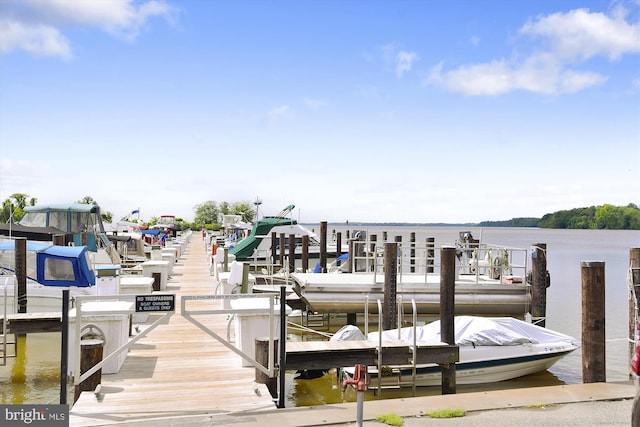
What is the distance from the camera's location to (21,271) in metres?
16.1

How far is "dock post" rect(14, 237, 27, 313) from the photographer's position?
1611 cm

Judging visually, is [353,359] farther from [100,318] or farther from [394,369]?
[100,318]

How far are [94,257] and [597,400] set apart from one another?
21630 millimetres

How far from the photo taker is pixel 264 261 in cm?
3697

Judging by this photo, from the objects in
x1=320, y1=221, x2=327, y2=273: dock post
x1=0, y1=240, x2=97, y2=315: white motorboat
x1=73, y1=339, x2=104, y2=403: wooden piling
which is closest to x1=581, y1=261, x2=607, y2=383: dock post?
x1=73, y1=339, x2=104, y2=403: wooden piling

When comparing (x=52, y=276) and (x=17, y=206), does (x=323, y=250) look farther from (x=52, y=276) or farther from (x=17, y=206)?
(x=17, y=206)

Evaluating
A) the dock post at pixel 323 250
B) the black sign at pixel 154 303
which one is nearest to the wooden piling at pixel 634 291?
the black sign at pixel 154 303

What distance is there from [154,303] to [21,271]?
32.6ft

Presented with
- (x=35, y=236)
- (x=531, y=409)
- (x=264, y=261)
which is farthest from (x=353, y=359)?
(x=264, y=261)

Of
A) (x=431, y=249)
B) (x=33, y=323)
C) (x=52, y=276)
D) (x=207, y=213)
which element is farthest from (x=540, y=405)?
(x=207, y=213)

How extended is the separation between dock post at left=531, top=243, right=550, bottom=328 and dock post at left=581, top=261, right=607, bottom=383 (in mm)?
7393

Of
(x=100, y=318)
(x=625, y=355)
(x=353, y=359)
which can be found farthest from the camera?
(x=625, y=355)

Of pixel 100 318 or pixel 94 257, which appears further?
pixel 94 257

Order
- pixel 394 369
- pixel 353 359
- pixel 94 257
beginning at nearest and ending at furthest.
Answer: pixel 353 359 → pixel 394 369 → pixel 94 257
